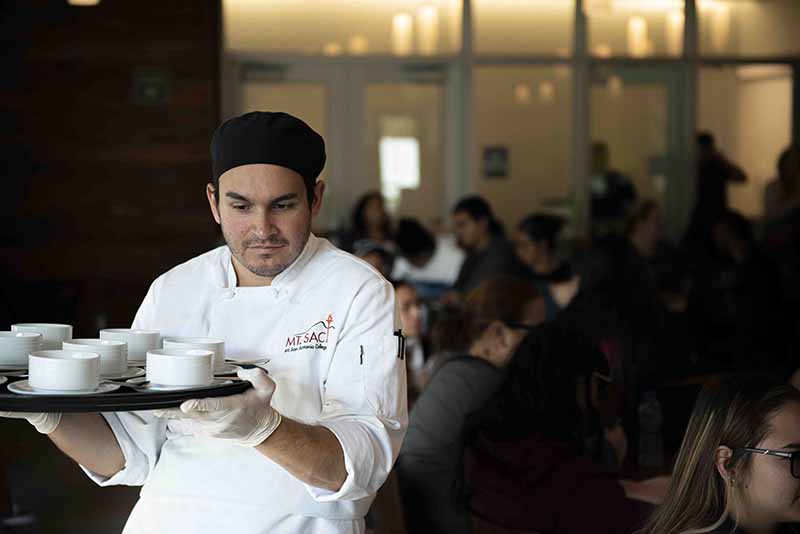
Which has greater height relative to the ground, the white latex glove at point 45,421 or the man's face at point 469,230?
the man's face at point 469,230

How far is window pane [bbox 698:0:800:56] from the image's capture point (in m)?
9.44

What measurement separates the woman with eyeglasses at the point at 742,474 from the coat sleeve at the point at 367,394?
1.94 ft

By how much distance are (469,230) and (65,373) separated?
5.18 meters

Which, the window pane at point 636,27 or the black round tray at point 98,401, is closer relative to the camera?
the black round tray at point 98,401

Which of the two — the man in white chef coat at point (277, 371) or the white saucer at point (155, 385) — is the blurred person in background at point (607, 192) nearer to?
the man in white chef coat at point (277, 371)

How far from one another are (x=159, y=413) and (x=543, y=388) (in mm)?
1426

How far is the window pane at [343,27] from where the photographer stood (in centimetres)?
891

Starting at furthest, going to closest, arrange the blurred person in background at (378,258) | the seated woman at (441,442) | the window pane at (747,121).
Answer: the window pane at (747,121), the blurred person in background at (378,258), the seated woman at (441,442)

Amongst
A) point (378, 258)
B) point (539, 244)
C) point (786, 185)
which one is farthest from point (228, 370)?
point (786, 185)

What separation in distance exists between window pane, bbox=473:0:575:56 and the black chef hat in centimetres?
753

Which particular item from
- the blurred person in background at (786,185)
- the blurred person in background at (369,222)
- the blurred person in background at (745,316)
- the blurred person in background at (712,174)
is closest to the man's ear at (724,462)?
the blurred person in background at (745,316)

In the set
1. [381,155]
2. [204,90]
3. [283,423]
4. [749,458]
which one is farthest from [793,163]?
[283,423]

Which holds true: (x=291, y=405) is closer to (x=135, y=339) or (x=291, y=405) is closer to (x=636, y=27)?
(x=135, y=339)

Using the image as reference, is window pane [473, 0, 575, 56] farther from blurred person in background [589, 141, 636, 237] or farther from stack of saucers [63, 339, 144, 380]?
stack of saucers [63, 339, 144, 380]
